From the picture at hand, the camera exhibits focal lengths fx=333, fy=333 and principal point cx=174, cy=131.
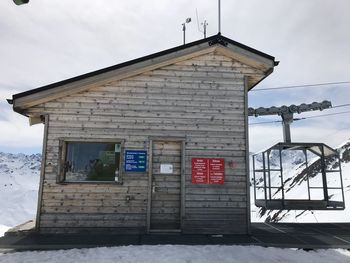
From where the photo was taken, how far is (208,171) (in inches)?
386

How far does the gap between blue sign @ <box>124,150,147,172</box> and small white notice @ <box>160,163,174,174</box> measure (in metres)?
0.51

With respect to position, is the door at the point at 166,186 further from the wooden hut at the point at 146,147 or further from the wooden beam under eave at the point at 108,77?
the wooden beam under eave at the point at 108,77

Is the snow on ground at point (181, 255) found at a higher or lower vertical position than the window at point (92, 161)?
lower

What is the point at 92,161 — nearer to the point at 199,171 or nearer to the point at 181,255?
the point at 199,171

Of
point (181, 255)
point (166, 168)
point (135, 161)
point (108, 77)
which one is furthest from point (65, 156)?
point (181, 255)

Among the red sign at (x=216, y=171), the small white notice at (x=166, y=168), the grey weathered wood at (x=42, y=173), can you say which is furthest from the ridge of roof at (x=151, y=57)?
the red sign at (x=216, y=171)

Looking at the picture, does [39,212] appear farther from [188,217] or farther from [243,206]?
[243,206]

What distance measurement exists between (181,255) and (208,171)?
10.7ft

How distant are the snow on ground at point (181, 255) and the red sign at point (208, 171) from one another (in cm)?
236

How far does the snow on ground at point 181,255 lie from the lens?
6734 mm

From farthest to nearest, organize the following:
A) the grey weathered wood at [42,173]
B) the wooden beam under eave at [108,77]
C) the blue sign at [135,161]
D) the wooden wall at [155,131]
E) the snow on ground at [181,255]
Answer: the blue sign at [135,161] < the wooden beam under eave at [108,77] < the wooden wall at [155,131] < the grey weathered wood at [42,173] < the snow on ground at [181,255]

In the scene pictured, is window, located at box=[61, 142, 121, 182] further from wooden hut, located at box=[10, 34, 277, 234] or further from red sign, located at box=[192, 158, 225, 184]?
red sign, located at box=[192, 158, 225, 184]

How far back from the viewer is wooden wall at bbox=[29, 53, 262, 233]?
9.44 meters

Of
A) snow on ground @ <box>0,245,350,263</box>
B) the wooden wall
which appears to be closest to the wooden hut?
the wooden wall
